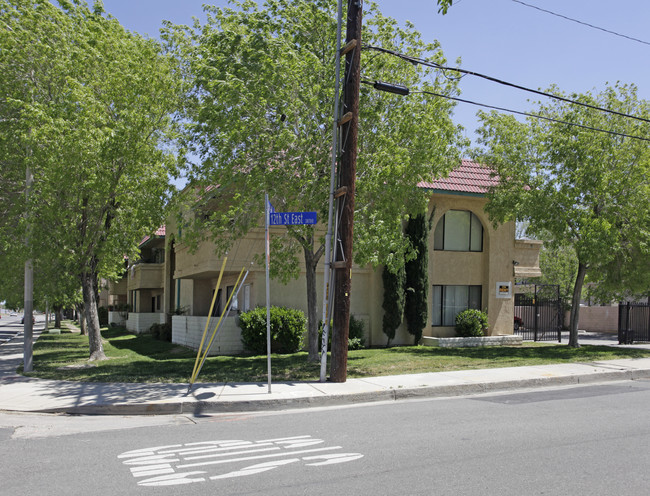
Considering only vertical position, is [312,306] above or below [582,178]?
below

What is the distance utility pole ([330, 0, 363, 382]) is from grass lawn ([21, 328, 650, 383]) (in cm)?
129

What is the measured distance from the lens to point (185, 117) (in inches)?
719

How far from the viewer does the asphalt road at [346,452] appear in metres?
5.79

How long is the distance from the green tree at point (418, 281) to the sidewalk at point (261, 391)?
22.1 ft

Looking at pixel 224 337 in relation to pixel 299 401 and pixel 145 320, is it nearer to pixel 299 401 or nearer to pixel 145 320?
pixel 299 401

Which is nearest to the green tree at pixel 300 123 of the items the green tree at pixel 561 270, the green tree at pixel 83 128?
the green tree at pixel 83 128

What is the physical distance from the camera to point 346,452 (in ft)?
23.2

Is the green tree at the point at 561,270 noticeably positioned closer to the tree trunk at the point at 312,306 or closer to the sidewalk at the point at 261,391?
the sidewalk at the point at 261,391

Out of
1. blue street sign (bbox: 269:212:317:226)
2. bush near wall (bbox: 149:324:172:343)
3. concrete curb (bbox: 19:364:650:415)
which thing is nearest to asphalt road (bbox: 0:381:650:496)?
concrete curb (bbox: 19:364:650:415)

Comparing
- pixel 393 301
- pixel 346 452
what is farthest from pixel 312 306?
pixel 346 452

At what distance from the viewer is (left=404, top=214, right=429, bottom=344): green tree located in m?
21.3

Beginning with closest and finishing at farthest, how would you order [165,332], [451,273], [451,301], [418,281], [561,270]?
[418,281], [451,273], [451,301], [165,332], [561,270]

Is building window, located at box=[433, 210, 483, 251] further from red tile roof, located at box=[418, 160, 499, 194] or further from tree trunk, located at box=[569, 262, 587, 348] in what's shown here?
tree trunk, located at box=[569, 262, 587, 348]

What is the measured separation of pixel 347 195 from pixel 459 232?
1174 centimetres
